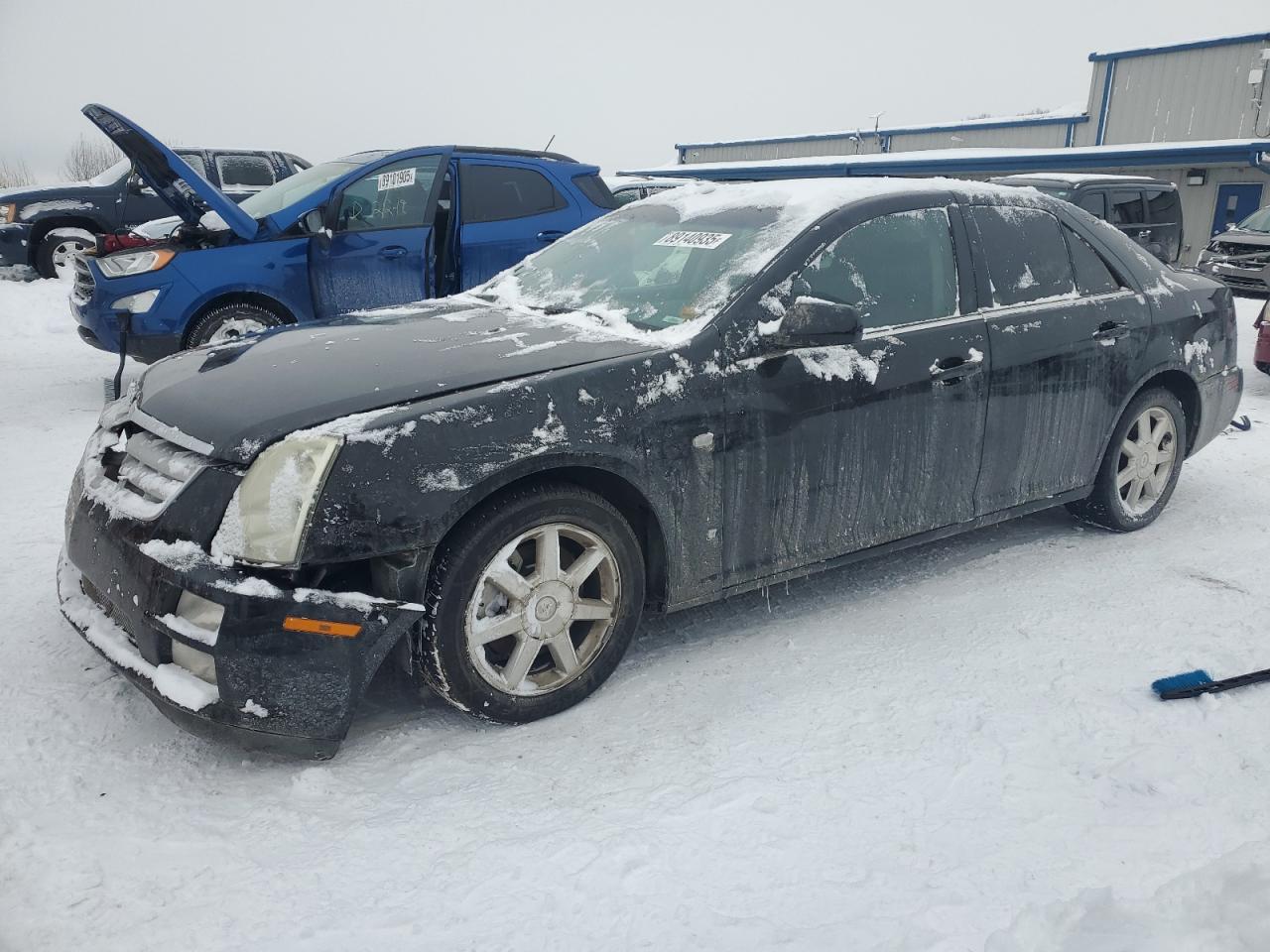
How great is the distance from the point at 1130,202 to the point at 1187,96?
45.2 feet

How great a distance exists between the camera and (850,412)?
3461mm

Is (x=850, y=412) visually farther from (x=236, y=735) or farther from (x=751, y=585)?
(x=236, y=735)

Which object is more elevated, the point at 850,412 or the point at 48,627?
the point at 850,412

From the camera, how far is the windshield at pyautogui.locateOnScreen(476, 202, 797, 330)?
3428 mm

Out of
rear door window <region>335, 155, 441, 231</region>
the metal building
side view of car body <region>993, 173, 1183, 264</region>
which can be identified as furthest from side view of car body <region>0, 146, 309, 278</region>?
the metal building

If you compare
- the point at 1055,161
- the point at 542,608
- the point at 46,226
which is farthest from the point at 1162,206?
the point at 46,226

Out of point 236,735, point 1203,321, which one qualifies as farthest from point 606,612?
point 1203,321

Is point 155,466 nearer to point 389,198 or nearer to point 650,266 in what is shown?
point 650,266

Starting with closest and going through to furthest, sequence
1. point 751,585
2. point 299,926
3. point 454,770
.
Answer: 1. point 299,926
2. point 454,770
3. point 751,585

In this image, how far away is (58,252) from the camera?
472 inches

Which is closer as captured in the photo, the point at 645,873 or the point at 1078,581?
the point at 645,873

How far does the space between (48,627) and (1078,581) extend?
157 inches

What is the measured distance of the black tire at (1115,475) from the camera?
4500mm

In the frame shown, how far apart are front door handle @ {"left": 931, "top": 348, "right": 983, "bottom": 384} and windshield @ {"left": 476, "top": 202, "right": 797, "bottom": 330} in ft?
2.52
